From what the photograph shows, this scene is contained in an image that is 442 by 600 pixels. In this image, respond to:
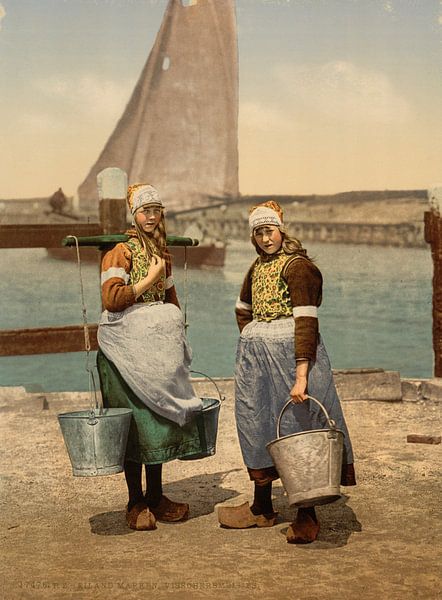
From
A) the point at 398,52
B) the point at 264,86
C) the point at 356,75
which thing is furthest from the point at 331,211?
the point at 398,52

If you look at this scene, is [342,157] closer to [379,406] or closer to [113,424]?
[379,406]

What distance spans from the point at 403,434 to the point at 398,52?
2316cm

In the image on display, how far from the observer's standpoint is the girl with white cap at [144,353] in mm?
5164

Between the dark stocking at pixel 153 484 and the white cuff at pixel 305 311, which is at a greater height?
the white cuff at pixel 305 311

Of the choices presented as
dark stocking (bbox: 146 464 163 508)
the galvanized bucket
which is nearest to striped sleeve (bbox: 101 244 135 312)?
the galvanized bucket

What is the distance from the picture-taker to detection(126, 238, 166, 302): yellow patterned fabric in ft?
17.2

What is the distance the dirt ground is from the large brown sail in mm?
24041

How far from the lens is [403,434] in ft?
26.3

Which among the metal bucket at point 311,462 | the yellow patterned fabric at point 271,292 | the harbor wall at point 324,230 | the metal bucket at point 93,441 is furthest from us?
the harbor wall at point 324,230

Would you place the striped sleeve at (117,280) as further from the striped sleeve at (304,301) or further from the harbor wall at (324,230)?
the harbor wall at (324,230)

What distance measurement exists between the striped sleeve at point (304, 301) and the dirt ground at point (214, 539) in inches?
38.1

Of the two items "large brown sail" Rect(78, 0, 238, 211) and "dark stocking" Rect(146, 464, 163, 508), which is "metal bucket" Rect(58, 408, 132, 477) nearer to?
"dark stocking" Rect(146, 464, 163, 508)

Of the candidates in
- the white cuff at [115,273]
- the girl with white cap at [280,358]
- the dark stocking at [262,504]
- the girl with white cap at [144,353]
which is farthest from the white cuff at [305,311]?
the dark stocking at [262,504]

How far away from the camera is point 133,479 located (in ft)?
17.4
